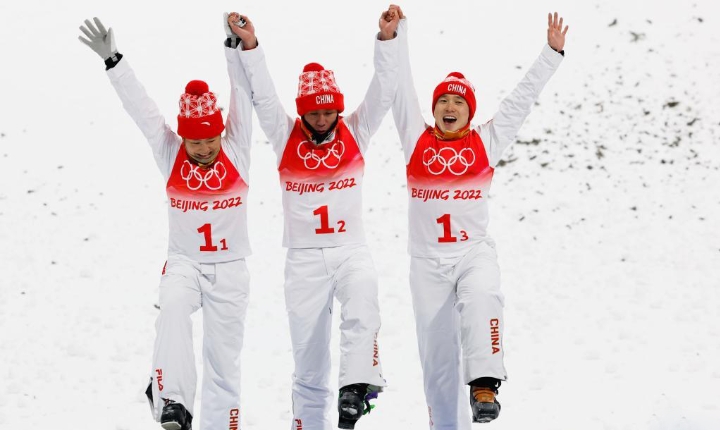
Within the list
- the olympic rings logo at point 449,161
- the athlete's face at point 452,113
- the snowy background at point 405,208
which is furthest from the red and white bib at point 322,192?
the snowy background at point 405,208

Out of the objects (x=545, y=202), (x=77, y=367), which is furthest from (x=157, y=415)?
(x=545, y=202)

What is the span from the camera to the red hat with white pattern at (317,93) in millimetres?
6629

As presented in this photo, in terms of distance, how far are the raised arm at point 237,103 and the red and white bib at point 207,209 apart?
11 centimetres

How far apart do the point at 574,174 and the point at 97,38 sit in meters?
7.35

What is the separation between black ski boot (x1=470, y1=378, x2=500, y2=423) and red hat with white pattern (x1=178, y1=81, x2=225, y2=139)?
2.37 m

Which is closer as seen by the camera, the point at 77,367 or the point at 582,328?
the point at 77,367

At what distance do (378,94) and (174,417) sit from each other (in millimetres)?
2516

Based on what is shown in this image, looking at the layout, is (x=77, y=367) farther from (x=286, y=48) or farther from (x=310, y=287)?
(x=286, y=48)

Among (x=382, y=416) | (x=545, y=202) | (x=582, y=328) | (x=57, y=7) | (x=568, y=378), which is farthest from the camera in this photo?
(x=57, y=7)

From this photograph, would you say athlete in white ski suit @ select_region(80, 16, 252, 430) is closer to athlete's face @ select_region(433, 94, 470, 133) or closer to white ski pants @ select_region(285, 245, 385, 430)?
white ski pants @ select_region(285, 245, 385, 430)

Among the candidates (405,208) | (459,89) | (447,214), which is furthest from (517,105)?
(405,208)

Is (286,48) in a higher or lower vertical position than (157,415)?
higher

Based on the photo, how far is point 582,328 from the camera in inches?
376

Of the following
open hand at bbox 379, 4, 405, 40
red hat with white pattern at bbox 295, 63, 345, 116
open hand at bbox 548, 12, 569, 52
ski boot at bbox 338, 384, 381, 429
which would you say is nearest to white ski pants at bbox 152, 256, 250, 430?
ski boot at bbox 338, 384, 381, 429
